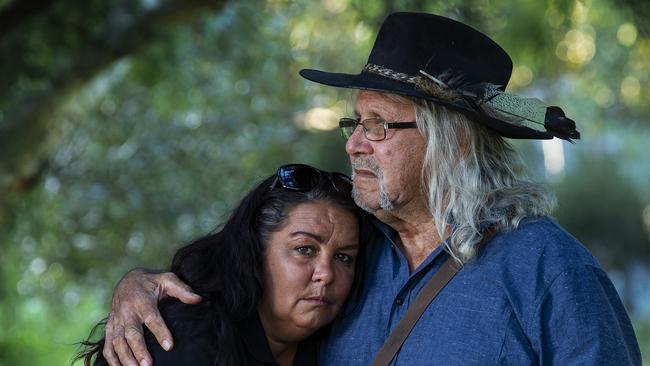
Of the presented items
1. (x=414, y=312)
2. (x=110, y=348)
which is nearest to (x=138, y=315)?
(x=110, y=348)

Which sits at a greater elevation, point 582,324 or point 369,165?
point 369,165

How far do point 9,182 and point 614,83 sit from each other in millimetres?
8019

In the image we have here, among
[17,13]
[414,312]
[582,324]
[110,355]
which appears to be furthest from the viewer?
[17,13]

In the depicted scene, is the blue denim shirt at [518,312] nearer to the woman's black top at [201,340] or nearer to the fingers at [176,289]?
the woman's black top at [201,340]

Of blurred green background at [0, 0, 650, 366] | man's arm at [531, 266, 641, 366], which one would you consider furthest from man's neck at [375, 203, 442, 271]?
blurred green background at [0, 0, 650, 366]

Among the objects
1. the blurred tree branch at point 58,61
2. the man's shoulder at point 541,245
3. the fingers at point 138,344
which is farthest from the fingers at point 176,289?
the blurred tree branch at point 58,61

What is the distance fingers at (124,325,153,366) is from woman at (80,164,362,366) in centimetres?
10

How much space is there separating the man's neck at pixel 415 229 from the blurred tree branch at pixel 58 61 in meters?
4.15

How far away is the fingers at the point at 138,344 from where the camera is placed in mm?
2814

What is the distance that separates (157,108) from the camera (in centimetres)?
970

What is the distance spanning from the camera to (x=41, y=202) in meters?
9.10

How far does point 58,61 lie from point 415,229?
4.83 m

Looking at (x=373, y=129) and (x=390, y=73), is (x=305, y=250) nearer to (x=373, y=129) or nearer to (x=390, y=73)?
(x=373, y=129)

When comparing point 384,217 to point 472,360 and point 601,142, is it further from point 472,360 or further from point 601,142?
point 601,142
